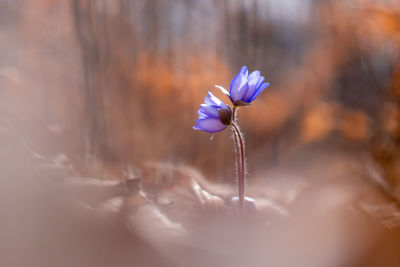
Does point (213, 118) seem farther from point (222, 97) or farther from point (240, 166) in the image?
point (222, 97)

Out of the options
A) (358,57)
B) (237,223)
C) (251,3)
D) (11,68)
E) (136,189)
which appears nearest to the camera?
(237,223)

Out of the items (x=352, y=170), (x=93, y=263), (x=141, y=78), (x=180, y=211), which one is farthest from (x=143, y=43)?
(x=352, y=170)

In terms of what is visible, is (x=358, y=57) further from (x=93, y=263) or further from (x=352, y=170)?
(x=93, y=263)

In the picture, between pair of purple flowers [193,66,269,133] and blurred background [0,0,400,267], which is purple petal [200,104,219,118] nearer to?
pair of purple flowers [193,66,269,133]

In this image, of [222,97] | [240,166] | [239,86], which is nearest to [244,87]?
[239,86]

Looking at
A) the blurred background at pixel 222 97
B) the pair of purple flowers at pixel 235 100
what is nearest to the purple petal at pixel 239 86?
the pair of purple flowers at pixel 235 100

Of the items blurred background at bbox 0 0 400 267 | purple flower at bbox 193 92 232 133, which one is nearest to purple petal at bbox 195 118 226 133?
purple flower at bbox 193 92 232 133
